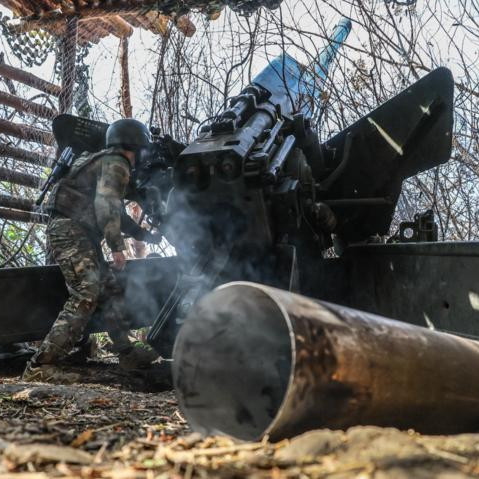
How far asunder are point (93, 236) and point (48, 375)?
4.44ft

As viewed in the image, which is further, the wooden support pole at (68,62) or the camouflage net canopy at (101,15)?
the wooden support pole at (68,62)

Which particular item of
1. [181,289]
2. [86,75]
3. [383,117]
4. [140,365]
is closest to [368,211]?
[383,117]

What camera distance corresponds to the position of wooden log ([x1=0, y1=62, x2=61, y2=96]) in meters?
6.75

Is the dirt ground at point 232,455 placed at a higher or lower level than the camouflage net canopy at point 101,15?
lower

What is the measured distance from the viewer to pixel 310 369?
48.1 inches

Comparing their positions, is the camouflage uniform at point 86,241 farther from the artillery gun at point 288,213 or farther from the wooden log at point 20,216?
the wooden log at point 20,216

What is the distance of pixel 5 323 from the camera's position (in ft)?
14.8

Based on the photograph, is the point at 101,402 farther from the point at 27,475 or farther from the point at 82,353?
the point at 82,353

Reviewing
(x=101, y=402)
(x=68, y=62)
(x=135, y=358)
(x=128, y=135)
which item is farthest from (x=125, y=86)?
(x=101, y=402)

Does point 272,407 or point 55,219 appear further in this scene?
point 55,219

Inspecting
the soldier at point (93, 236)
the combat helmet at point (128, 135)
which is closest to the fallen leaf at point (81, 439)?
the soldier at point (93, 236)

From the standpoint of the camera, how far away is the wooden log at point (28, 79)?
6746mm

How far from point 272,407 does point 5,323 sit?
11.9 feet

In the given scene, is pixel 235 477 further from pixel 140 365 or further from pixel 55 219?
pixel 55 219
